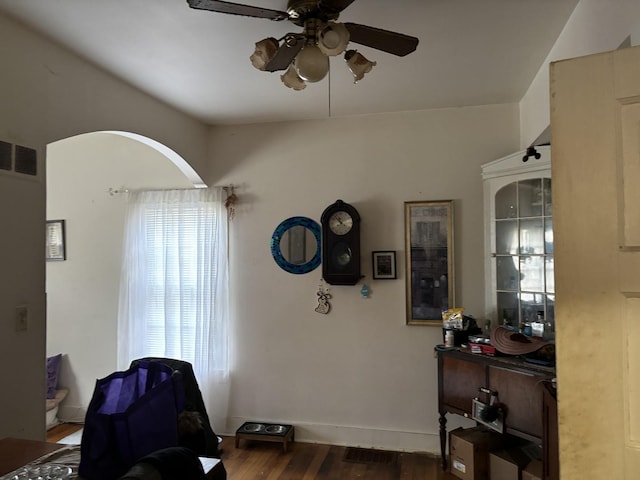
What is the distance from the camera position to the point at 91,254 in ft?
12.0

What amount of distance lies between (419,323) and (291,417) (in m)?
1.21

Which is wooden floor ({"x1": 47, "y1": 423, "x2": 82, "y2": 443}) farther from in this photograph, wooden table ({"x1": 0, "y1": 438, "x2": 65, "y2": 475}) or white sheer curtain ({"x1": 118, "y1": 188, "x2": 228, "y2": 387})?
wooden table ({"x1": 0, "y1": 438, "x2": 65, "y2": 475})

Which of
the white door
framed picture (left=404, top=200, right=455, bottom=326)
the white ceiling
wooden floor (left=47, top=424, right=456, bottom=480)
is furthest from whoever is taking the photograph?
framed picture (left=404, top=200, right=455, bottom=326)

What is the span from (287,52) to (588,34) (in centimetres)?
116

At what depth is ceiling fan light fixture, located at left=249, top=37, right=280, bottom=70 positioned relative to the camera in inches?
61.3

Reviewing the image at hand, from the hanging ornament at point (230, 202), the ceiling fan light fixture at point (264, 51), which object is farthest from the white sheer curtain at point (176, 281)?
the ceiling fan light fixture at point (264, 51)

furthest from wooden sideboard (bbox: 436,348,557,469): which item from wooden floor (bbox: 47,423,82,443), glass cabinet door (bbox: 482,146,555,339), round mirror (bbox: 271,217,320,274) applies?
wooden floor (bbox: 47,423,82,443)

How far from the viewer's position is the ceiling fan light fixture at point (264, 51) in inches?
61.3

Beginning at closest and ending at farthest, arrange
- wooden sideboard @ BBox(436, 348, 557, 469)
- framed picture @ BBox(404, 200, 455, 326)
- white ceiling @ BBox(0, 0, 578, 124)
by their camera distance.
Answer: white ceiling @ BBox(0, 0, 578, 124) → wooden sideboard @ BBox(436, 348, 557, 469) → framed picture @ BBox(404, 200, 455, 326)

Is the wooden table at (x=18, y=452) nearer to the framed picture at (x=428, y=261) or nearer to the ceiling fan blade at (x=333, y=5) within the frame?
the ceiling fan blade at (x=333, y=5)

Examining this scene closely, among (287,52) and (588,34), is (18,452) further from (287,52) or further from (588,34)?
(588,34)

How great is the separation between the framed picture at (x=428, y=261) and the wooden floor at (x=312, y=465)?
3.06 feet

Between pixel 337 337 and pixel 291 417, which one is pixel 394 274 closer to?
pixel 337 337

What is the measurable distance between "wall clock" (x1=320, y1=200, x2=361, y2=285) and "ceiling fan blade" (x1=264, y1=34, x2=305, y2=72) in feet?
4.69
